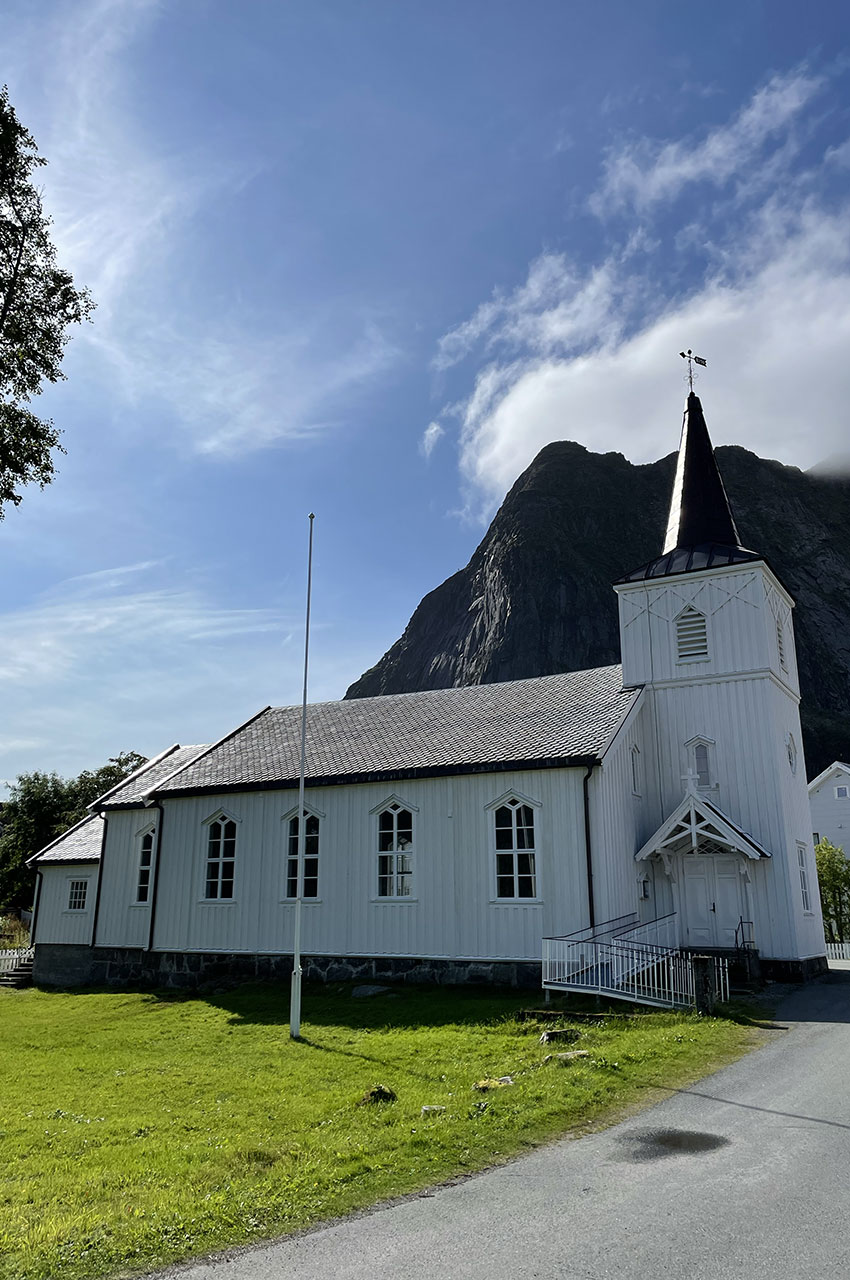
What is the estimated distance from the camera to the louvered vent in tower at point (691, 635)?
25.0 metres

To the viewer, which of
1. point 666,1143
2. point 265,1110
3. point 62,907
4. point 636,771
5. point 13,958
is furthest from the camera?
point 13,958

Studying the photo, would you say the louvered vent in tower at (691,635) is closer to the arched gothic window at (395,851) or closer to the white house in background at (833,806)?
the arched gothic window at (395,851)

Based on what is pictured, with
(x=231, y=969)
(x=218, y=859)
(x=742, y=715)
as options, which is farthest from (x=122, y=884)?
(x=742, y=715)

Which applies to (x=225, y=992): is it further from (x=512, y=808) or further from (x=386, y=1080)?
(x=386, y=1080)

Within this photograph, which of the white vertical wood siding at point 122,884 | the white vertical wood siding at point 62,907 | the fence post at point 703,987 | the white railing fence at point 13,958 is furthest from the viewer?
the white railing fence at point 13,958

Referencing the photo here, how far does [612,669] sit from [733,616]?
3866 mm

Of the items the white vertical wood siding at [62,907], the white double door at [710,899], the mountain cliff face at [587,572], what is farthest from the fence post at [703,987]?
the mountain cliff face at [587,572]

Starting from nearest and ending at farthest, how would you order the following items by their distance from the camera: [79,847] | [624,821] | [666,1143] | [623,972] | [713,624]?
[666,1143]
[623,972]
[624,821]
[713,624]
[79,847]

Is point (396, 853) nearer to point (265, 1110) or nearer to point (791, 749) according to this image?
point (791, 749)

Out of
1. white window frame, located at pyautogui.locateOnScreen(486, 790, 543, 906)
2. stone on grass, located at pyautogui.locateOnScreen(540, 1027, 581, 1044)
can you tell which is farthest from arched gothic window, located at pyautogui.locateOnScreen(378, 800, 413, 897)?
stone on grass, located at pyautogui.locateOnScreen(540, 1027, 581, 1044)

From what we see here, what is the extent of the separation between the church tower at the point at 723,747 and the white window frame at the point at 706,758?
3 cm

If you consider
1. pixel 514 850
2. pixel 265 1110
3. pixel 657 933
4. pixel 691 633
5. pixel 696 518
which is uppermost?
pixel 696 518

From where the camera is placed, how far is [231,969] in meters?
24.0

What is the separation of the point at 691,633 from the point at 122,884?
1815 centimetres
